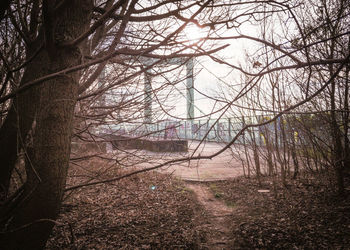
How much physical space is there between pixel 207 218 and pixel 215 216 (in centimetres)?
18

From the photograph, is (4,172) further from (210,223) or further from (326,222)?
(326,222)

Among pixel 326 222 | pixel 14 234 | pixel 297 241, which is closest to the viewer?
pixel 14 234

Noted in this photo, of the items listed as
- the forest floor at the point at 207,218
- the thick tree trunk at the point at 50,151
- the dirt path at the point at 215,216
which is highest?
the thick tree trunk at the point at 50,151

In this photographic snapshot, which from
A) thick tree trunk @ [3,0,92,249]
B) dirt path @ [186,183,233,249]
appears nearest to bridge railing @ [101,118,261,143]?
thick tree trunk @ [3,0,92,249]

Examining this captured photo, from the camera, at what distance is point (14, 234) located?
4.45ft

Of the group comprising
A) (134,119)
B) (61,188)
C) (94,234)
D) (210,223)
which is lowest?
(210,223)

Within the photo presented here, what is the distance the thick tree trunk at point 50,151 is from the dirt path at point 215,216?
2125 millimetres

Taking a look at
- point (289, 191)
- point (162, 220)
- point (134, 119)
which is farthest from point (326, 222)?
point (134, 119)

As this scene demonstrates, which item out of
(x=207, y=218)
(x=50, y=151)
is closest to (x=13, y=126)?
(x=50, y=151)

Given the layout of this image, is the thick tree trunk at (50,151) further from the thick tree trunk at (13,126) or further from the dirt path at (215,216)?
the dirt path at (215,216)

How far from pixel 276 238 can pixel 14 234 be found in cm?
277

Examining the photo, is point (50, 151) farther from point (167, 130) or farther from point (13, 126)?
point (167, 130)

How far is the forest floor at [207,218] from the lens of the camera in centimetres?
250

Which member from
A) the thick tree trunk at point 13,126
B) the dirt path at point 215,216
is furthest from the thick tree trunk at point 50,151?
the dirt path at point 215,216
